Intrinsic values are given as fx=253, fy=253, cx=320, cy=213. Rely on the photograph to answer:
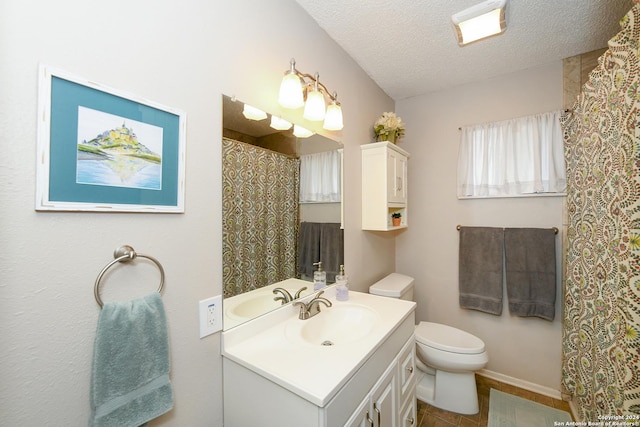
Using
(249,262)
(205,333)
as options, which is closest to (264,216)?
(249,262)

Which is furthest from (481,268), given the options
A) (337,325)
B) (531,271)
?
(337,325)

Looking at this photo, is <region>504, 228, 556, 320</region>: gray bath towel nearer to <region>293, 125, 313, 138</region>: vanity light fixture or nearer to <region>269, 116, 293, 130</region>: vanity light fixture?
<region>293, 125, 313, 138</region>: vanity light fixture

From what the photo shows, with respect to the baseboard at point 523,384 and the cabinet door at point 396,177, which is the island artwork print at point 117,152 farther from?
the baseboard at point 523,384

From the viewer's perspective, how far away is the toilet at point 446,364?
5.46ft

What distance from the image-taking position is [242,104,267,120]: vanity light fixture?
1.09 m

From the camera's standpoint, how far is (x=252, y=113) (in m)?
1.12

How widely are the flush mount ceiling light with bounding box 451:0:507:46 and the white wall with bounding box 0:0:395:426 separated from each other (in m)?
1.03

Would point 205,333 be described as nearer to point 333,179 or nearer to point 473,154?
point 333,179

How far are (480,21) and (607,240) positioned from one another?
1.31 metres

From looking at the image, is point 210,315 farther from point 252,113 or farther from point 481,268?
point 481,268

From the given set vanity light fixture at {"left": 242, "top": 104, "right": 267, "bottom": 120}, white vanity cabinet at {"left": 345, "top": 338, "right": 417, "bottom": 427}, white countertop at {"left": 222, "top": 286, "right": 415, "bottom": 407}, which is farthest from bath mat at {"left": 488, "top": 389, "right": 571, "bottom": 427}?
vanity light fixture at {"left": 242, "top": 104, "right": 267, "bottom": 120}

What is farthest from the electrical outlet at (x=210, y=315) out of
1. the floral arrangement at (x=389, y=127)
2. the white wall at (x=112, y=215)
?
the floral arrangement at (x=389, y=127)

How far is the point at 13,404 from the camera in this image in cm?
57

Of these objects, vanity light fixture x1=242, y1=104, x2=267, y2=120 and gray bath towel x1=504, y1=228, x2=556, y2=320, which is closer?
vanity light fixture x1=242, y1=104, x2=267, y2=120
